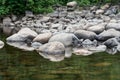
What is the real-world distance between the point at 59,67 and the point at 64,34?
3877mm

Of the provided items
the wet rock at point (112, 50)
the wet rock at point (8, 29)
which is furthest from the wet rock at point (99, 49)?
the wet rock at point (8, 29)

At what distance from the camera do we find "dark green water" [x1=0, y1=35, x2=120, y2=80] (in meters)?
10.9

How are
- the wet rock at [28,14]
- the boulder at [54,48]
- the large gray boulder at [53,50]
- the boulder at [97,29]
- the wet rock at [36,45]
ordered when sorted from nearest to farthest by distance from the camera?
the large gray boulder at [53,50]
the boulder at [54,48]
the wet rock at [36,45]
the boulder at [97,29]
the wet rock at [28,14]

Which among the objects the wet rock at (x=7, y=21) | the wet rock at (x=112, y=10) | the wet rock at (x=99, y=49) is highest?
the wet rock at (x=99, y=49)

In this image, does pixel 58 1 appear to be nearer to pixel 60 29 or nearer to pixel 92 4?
pixel 92 4

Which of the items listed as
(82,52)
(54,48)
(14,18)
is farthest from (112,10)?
(54,48)

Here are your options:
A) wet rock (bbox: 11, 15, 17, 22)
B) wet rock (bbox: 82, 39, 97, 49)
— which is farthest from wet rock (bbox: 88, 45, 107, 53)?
wet rock (bbox: 11, 15, 17, 22)

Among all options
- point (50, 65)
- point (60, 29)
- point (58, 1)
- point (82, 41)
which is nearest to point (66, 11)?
point (58, 1)

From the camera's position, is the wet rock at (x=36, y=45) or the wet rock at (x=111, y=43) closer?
the wet rock at (x=111, y=43)

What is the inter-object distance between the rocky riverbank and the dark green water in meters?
0.61

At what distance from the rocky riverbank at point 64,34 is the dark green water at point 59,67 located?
0.61m

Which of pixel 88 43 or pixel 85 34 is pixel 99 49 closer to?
pixel 88 43

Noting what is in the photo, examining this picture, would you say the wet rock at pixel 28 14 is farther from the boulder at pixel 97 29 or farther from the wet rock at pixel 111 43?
the wet rock at pixel 111 43

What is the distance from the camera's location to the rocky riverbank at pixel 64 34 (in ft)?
47.0
